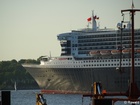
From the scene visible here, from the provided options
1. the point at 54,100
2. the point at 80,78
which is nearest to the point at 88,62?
the point at 80,78

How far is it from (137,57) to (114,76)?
377 centimetres

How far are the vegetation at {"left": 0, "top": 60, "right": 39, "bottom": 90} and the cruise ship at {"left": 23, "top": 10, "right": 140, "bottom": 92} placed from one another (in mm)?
45169

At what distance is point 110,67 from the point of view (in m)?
107

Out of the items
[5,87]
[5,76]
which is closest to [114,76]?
[5,87]

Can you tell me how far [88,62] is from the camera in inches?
4345

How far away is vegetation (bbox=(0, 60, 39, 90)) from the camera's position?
168 m

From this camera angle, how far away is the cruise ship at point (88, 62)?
4203 inches

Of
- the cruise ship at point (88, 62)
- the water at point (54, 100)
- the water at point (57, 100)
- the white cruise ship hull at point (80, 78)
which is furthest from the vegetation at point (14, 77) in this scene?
the water at point (57, 100)

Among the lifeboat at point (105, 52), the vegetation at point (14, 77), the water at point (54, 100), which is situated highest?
the lifeboat at point (105, 52)

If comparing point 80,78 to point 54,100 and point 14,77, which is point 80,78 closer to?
point 54,100

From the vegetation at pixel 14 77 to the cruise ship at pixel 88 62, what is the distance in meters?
45.2

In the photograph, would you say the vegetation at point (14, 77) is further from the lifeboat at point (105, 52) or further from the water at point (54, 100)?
the water at point (54, 100)

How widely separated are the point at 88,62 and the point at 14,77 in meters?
66.1

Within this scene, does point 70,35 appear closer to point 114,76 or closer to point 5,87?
point 114,76
